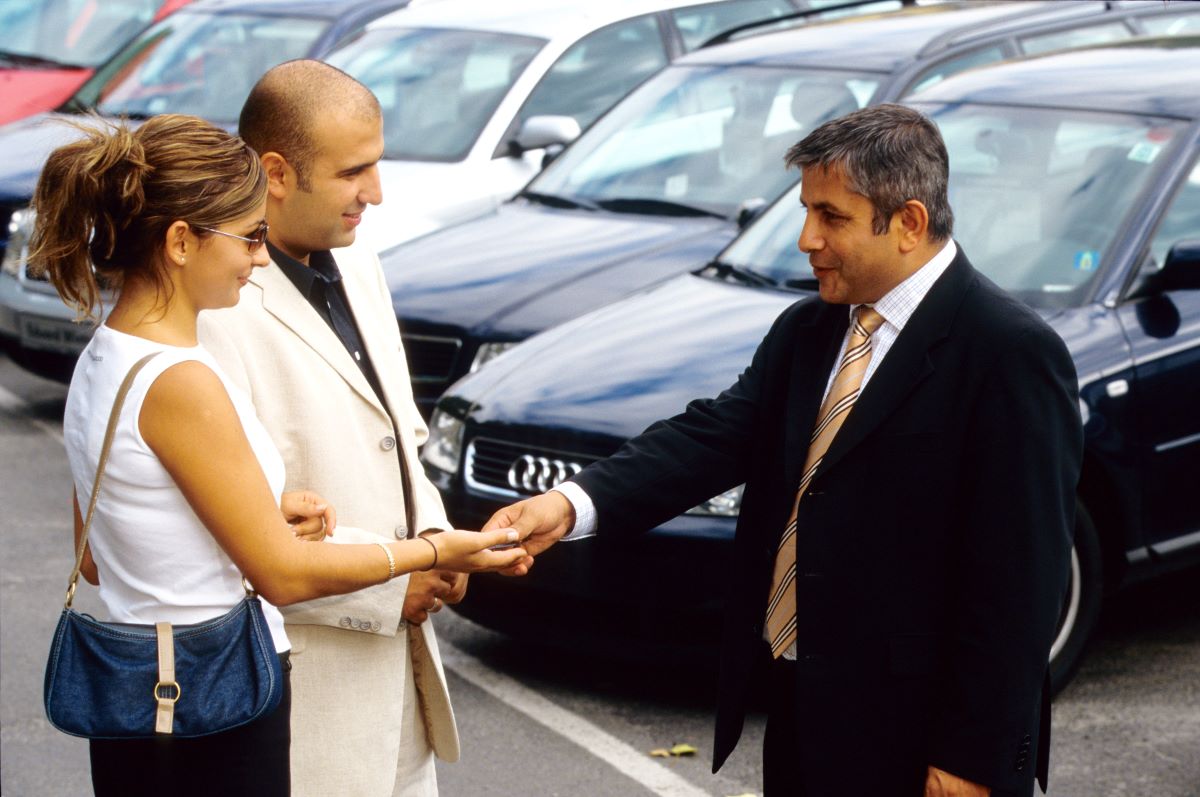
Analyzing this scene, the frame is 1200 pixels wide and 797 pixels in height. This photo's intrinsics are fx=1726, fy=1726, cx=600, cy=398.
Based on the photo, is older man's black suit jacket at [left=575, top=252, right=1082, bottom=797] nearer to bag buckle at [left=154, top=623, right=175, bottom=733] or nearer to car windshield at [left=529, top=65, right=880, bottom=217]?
bag buckle at [left=154, top=623, right=175, bottom=733]

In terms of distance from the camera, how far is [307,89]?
2.98 meters

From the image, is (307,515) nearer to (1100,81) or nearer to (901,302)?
(901,302)

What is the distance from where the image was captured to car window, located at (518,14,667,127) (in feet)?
29.6

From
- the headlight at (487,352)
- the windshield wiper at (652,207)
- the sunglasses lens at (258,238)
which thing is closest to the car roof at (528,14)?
the windshield wiper at (652,207)

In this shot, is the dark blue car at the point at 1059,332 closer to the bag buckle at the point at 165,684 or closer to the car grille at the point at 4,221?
the bag buckle at the point at 165,684

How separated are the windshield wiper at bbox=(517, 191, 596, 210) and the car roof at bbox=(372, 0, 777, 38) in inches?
56.3

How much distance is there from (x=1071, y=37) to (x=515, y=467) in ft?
14.9

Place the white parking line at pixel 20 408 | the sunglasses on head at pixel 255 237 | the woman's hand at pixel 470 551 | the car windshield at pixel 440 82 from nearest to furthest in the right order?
the sunglasses on head at pixel 255 237 < the woman's hand at pixel 470 551 < the white parking line at pixel 20 408 < the car windshield at pixel 440 82

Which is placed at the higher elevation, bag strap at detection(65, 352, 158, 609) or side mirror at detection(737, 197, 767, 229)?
bag strap at detection(65, 352, 158, 609)

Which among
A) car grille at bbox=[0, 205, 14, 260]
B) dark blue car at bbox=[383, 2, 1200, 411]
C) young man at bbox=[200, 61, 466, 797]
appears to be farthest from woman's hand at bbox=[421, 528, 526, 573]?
car grille at bbox=[0, 205, 14, 260]

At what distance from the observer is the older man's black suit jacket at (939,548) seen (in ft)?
9.04

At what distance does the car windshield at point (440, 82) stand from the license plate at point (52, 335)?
1775 millimetres

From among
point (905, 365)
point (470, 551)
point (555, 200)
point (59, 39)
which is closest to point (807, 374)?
point (905, 365)

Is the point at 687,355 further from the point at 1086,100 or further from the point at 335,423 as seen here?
the point at 335,423
